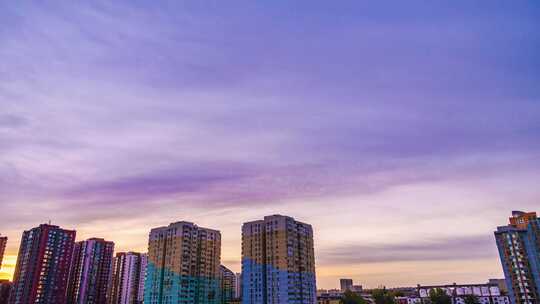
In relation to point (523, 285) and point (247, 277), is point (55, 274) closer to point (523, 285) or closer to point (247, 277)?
point (247, 277)

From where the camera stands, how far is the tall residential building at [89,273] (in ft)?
488

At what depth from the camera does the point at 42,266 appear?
134 meters

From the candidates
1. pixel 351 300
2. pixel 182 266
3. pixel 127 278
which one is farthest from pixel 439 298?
pixel 127 278

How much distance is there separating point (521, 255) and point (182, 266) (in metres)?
88.2

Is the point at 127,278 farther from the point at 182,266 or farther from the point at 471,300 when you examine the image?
the point at 471,300

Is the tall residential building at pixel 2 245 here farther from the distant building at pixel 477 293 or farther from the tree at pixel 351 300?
the distant building at pixel 477 293

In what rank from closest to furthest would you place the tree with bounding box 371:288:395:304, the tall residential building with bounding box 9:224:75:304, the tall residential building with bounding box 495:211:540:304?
the tall residential building with bounding box 495:211:540:304 → the tall residential building with bounding box 9:224:75:304 → the tree with bounding box 371:288:395:304

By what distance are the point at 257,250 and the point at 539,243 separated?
70505mm

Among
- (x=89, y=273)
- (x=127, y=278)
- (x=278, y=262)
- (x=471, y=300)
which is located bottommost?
(x=471, y=300)

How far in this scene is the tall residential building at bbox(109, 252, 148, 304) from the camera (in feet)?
520

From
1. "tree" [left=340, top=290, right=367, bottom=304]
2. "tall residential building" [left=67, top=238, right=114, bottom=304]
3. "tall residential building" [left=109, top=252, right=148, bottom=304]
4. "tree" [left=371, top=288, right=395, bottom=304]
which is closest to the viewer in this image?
"tree" [left=340, top=290, right=367, bottom=304]

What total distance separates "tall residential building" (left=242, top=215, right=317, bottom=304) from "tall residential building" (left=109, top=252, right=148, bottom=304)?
256 feet

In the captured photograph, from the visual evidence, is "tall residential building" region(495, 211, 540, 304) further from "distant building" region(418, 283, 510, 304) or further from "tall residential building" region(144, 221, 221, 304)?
"tall residential building" region(144, 221, 221, 304)

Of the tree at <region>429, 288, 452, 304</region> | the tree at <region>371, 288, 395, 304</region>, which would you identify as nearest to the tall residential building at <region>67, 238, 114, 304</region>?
the tree at <region>371, 288, 395, 304</region>
